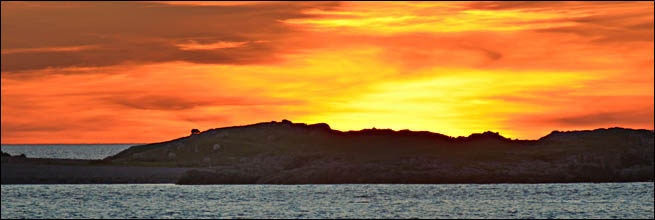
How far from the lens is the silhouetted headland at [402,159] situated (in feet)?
489

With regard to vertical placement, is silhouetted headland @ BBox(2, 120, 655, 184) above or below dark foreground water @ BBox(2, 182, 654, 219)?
above

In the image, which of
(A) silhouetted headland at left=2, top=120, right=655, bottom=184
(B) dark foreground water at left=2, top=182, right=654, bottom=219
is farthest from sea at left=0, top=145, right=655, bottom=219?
(A) silhouetted headland at left=2, top=120, right=655, bottom=184

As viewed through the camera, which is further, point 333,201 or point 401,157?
point 401,157

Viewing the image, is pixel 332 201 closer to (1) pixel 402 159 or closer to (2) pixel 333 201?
(2) pixel 333 201

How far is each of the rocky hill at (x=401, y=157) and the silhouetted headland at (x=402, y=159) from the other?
18 centimetres

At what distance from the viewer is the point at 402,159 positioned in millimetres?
158750

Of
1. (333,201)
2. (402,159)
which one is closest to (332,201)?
(333,201)

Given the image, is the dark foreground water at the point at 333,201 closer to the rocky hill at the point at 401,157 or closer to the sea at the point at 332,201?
the sea at the point at 332,201

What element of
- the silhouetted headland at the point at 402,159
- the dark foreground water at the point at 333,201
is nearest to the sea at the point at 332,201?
the dark foreground water at the point at 333,201

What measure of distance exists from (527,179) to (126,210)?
8310 cm

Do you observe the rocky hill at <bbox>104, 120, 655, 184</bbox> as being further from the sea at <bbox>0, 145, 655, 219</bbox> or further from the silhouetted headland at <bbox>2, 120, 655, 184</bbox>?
the sea at <bbox>0, 145, 655, 219</bbox>

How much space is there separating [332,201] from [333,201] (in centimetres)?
12

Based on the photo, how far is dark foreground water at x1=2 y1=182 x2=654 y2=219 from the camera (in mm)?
85375

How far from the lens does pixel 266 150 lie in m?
184
